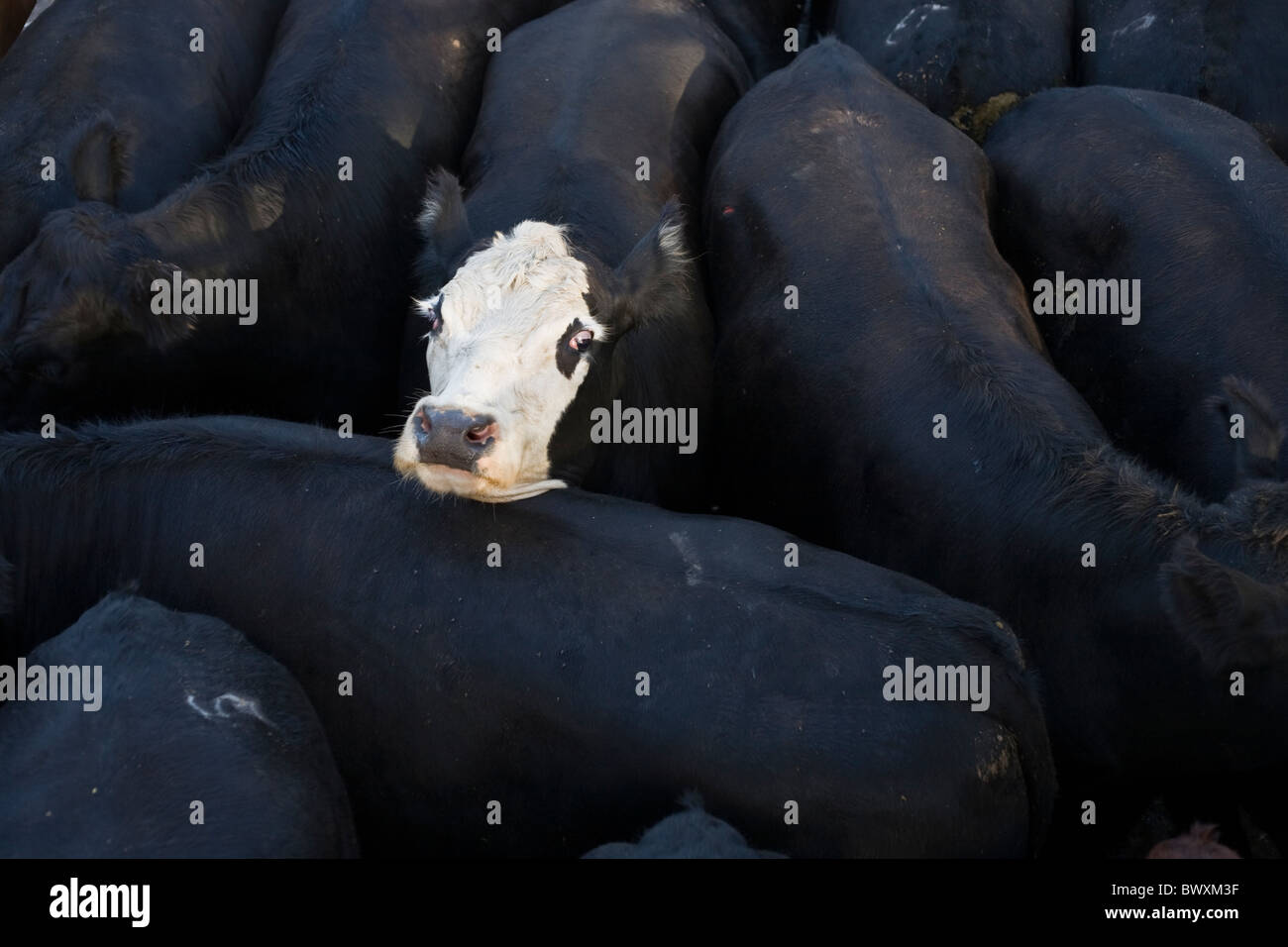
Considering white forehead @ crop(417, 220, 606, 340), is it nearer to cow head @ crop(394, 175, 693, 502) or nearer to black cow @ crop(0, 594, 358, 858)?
cow head @ crop(394, 175, 693, 502)

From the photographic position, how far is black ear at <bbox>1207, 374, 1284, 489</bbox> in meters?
4.09

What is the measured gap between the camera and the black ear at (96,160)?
198 inches

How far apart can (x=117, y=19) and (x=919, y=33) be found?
3.76m

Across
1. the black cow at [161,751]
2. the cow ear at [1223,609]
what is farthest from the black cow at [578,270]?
the cow ear at [1223,609]

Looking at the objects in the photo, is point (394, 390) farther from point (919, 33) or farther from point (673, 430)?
point (919, 33)

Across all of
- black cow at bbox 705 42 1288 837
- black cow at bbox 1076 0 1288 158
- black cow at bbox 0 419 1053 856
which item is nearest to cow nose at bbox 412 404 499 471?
black cow at bbox 0 419 1053 856

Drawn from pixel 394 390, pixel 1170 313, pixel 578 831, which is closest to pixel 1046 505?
pixel 1170 313

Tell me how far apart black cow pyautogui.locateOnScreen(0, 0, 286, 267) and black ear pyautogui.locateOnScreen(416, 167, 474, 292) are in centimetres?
131

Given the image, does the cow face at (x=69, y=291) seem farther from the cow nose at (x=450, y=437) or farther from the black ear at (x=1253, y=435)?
the black ear at (x=1253, y=435)

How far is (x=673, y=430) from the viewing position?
Result: 519 centimetres

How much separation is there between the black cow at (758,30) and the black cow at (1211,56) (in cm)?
163

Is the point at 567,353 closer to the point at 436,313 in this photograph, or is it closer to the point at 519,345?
the point at 519,345
